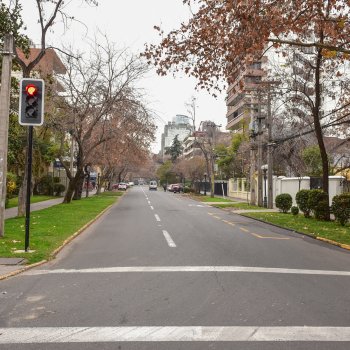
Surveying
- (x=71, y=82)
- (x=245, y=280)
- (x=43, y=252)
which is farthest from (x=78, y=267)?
(x=71, y=82)

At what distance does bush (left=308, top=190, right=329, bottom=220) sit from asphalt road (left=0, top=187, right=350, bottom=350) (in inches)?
342

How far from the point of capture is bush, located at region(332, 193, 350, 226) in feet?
56.6

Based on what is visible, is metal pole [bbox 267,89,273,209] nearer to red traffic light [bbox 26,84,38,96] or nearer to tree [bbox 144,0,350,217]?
tree [bbox 144,0,350,217]

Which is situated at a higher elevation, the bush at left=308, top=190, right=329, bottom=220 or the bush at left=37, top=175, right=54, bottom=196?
the bush at left=37, top=175, right=54, bottom=196

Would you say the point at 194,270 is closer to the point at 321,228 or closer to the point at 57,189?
the point at 321,228

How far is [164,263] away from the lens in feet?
30.1

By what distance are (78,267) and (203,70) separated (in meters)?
6.77

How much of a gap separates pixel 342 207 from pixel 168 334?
46.5 ft

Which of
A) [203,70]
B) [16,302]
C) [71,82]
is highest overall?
[71,82]

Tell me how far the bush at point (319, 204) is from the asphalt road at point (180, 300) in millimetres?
8684

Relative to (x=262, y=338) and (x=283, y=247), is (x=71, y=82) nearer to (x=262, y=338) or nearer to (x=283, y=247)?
(x=283, y=247)

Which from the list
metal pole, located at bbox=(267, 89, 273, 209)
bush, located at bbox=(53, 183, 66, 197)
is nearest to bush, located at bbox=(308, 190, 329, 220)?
metal pole, located at bbox=(267, 89, 273, 209)

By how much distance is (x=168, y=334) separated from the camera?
192 inches

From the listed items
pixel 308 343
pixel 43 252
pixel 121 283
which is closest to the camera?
pixel 308 343
